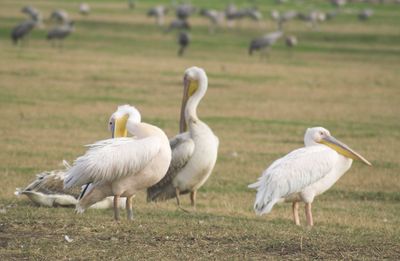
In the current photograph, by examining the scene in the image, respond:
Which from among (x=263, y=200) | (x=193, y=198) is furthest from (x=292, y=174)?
(x=193, y=198)

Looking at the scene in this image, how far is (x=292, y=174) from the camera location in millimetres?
9312

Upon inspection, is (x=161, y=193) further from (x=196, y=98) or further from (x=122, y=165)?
(x=122, y=165)

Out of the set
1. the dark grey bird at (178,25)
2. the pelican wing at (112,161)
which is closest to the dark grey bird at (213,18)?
the dark grey bird at (178,25)

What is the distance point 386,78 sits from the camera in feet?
94.1

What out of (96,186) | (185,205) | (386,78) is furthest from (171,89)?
(96,186)

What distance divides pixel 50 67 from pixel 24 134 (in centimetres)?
1145

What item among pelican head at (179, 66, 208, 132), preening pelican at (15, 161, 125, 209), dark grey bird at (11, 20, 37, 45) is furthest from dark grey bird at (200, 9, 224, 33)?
preening pelican at (15, 161, 125, 209)

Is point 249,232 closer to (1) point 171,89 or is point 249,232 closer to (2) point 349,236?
(2) point 349,236

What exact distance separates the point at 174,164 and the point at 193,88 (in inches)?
47.2

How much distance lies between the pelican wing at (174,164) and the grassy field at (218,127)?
18cm

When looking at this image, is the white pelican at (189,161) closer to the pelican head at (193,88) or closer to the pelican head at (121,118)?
the pelican head at (193,88)

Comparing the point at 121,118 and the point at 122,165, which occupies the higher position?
the point at 121,118

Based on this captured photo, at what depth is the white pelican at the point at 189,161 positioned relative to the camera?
10789 millimetres

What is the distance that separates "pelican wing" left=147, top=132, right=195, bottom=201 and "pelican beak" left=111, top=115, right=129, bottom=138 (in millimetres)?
1374
